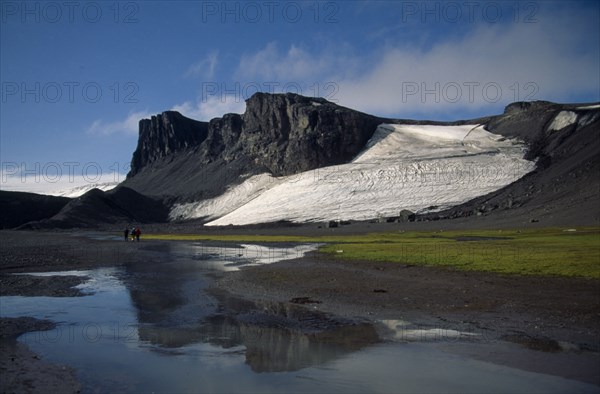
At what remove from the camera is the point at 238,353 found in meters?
13.1

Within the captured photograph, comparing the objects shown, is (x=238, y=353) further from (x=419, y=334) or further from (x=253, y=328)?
(x=419, y=334)

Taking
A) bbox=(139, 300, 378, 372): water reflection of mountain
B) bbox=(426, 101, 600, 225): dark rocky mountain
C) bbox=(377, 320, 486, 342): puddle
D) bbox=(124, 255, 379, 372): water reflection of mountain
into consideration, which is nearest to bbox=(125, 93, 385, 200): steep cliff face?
bbox=(426, 101, 600, 225): dark rocky mountain

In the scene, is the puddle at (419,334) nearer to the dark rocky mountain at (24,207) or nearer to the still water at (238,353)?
the still water at (238,353)

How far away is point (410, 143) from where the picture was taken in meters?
143

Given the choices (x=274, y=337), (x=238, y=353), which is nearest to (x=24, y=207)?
(x=274, y=337)

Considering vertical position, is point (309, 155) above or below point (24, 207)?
above

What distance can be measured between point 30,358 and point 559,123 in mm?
131274

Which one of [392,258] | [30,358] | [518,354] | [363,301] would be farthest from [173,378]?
[392,258]

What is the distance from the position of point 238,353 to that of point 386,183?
108 metres

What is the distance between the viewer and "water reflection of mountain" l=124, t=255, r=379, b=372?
42.7 feet

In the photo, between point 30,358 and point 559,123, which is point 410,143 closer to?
point 559,123

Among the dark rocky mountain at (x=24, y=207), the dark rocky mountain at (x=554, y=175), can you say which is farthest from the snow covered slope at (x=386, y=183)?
the dark rocky mountain at (x=24, y=207)

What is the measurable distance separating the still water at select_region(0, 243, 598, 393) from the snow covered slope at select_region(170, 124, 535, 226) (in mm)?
85721

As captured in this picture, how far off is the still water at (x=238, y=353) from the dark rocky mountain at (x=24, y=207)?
131515 millimetres
